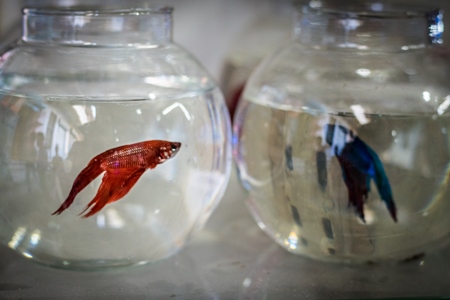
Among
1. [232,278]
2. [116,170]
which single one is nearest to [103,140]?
[116,170]

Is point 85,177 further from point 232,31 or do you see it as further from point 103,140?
point 232,31

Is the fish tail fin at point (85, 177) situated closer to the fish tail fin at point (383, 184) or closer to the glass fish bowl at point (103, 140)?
the glass fish bowl at point (103, 140)

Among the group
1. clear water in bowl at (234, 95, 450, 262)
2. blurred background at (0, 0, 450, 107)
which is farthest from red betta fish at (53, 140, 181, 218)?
blurred background at (0, 0, 450, 107)

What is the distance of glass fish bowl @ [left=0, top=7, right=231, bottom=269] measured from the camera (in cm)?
68

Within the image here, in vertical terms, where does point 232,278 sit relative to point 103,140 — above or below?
below

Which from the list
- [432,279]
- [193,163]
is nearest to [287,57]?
[193,163]

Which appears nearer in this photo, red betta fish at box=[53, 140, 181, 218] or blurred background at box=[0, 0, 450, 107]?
red betta fish at box=[53, 140, 181, 218]

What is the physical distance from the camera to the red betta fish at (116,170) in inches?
26.8

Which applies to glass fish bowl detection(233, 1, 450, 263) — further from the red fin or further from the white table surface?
the red fin

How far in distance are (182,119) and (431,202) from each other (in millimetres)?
314

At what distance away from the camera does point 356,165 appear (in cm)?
72

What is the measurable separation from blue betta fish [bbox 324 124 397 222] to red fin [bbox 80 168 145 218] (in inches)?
8.9

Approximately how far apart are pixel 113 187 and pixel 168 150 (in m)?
0.07

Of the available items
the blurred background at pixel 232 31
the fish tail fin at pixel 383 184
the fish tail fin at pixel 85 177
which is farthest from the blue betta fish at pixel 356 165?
the blurred background at pixel 232 31
